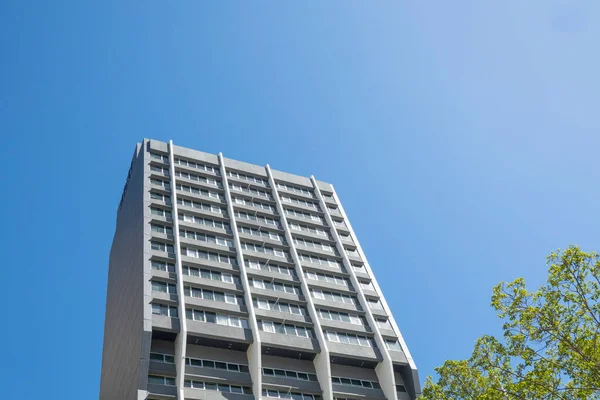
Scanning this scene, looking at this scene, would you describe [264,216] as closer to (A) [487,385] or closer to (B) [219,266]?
(B) [219,266]

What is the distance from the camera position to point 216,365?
1993 inches

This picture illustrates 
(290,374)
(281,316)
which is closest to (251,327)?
(281,316)

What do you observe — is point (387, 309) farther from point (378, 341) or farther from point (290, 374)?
point (290, 374)

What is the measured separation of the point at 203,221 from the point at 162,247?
7.36 m

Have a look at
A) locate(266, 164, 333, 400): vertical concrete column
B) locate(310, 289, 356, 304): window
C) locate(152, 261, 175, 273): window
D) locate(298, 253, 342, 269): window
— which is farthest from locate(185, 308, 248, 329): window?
locate(298, 253, 342, 269): window

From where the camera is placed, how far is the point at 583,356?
76.2 ft

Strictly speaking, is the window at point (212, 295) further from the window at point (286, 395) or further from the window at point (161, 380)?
the window at point (286, 395)

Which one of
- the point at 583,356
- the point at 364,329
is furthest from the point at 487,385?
the point at 364,329

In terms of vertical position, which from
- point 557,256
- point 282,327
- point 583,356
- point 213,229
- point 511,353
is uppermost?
point 213,229

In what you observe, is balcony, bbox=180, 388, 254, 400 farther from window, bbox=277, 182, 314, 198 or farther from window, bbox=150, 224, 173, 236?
window, bbox=277, 182, 314, 198

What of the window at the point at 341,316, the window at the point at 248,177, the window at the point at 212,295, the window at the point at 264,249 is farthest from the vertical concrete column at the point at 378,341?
the window at the point at 212,295

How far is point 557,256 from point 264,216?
157 feet

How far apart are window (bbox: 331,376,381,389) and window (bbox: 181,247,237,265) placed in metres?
16.1

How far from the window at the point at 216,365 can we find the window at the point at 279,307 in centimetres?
704
